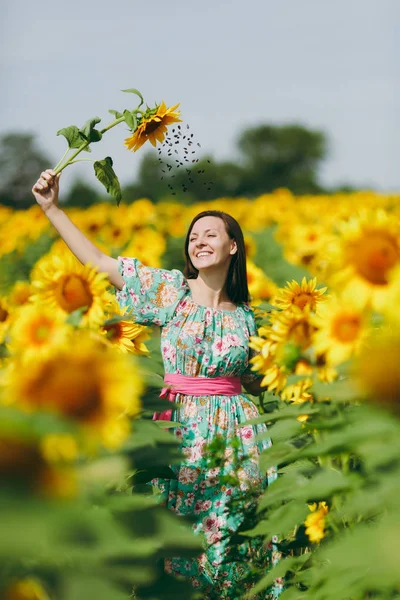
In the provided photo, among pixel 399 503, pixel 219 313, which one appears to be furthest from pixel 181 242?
pixel 399 503

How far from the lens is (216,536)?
287 centimetres

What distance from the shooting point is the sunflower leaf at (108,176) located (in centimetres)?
259

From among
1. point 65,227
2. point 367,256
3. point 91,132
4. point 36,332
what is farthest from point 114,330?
point 65,227

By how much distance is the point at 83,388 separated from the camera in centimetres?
123

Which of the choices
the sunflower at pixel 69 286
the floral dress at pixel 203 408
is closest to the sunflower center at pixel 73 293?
the sunflower at pixel 69 286

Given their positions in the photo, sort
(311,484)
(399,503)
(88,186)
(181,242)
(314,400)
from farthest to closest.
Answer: (88,186), (181,242), (314,400), (311,484), (399,503)

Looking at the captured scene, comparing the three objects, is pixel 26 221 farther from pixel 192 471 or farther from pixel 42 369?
pixel 42 369

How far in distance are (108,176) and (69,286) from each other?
0.69m

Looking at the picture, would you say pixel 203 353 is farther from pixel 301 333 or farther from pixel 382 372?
pixel 382 372

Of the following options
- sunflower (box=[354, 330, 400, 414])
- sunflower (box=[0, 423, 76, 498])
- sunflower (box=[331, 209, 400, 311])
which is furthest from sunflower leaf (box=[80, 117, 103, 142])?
sunflower (box=[0, 423, 76, 498])

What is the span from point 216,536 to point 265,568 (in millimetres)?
384

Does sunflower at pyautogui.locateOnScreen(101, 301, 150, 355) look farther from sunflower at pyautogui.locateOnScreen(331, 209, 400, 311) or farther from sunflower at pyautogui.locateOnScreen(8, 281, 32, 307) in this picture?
sunflower at pyautogui.locateOnScreen(331, 209, 400, 311)

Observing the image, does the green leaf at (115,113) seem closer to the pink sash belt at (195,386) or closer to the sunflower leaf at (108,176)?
the sunflower leaf at (108,176)

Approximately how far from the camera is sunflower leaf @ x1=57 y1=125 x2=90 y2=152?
8.42 ft
